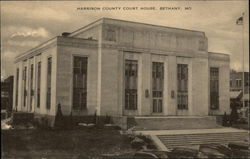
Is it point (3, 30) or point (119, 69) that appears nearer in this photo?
point (3, 30)

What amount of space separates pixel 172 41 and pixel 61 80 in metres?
13.6

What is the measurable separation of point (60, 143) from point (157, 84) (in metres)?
16.6

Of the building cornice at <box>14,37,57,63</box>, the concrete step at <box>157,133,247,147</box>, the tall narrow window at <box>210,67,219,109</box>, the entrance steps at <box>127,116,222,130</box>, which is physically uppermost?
the building cornice at <box>14,37,57,63</box>

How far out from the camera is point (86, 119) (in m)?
33.5

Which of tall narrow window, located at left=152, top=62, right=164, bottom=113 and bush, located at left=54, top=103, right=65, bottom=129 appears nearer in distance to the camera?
bush, located at left=54, top=103, right=65, bottom=129

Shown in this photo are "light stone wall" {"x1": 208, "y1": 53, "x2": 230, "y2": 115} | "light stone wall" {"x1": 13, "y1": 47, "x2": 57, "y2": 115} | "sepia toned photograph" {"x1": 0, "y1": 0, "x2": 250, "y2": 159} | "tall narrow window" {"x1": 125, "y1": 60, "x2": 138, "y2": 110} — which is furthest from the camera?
"light stone wall" {"x1": 208, "y1": 53, "x2": 230, "y2": 115}

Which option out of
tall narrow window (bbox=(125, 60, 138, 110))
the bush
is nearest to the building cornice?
the bush

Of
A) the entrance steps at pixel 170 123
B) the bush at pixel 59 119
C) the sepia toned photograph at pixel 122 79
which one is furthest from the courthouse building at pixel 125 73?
the entrance steps at pixel 170 123

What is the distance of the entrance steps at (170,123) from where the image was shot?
1276 inches

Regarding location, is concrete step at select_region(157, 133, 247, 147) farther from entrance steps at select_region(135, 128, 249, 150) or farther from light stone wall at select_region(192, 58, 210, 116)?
light stone wall at select_region(192, 58, 210, 116)

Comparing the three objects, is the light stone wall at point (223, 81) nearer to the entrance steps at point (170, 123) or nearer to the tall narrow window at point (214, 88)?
the tall narrow window at point (214, 88)

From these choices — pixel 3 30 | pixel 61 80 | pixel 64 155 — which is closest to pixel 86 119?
pixel 61 80

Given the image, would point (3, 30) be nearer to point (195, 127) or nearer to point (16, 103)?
point (195, 127)

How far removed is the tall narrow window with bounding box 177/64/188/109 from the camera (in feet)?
131
